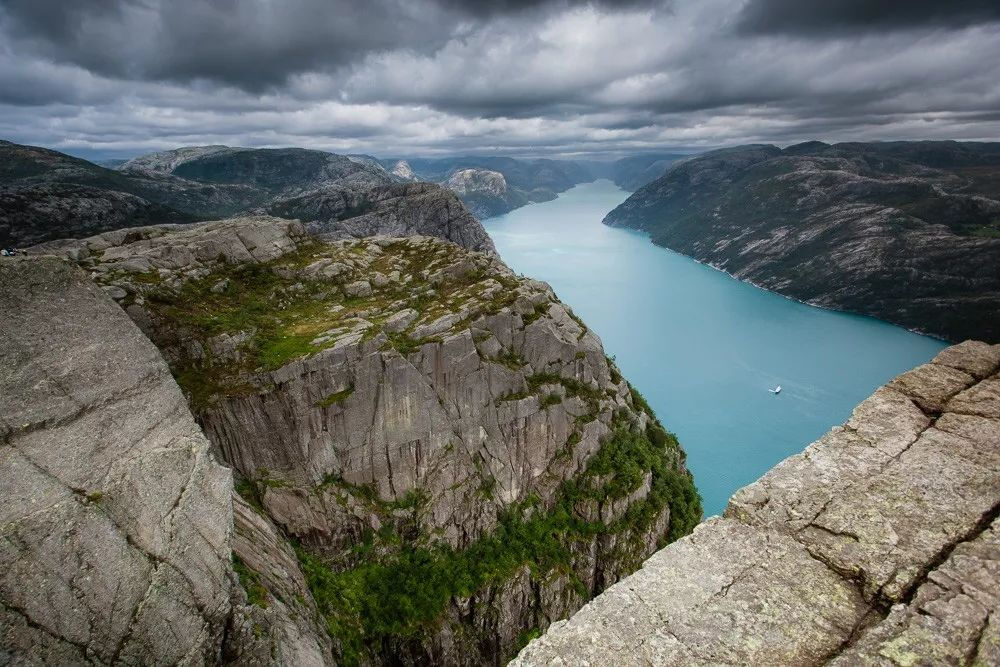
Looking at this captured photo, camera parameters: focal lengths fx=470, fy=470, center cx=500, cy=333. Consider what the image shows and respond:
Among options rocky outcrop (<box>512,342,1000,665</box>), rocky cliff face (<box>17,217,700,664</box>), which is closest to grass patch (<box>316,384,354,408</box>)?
rocky cliff face (<box>17,217,700,664</box>)

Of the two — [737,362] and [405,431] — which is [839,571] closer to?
[405,431]

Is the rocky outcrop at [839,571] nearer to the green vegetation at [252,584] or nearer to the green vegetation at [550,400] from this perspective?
the green vegetation at [252,584]

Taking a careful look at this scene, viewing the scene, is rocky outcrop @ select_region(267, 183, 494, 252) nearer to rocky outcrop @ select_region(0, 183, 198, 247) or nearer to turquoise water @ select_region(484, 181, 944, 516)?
turquoise water @ select_region(484, 181, 944, 516)

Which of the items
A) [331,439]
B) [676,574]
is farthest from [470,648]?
[676,574]

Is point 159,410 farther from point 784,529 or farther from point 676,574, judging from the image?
point 784,529

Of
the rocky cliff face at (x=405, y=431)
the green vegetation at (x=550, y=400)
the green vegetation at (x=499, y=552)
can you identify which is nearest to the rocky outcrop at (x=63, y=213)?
the rocky cliff face at (x=405, y=431)

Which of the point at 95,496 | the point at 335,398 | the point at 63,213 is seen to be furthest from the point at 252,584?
the point at 63,213
